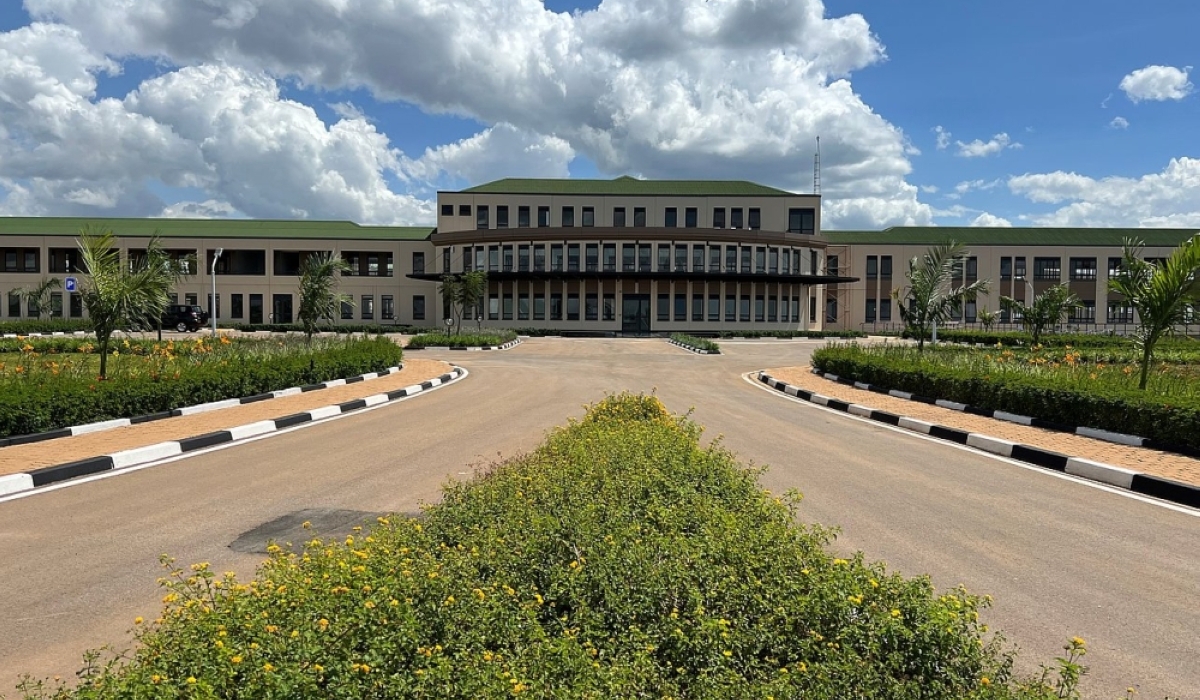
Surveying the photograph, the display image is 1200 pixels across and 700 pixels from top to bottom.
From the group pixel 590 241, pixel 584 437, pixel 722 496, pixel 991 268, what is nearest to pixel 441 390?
pixel 584 437

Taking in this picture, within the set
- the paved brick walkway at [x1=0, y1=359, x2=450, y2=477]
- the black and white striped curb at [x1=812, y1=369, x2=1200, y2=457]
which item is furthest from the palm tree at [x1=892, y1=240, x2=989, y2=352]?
the paved brick walkway at [x1=0, y1=359, x2=450, y2=477]

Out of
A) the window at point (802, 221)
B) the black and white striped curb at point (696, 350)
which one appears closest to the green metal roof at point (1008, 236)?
the window at point (802, 221)

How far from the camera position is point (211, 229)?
2318 inches

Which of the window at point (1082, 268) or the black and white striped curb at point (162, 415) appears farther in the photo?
the window at point (1082, 268)

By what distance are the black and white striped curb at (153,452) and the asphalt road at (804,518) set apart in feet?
1.60

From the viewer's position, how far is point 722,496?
495cm

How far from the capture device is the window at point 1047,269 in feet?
198

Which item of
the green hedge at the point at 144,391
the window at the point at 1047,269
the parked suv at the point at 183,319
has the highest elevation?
the window at the point at 1047,269

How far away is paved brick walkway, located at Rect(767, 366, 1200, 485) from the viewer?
847 cm

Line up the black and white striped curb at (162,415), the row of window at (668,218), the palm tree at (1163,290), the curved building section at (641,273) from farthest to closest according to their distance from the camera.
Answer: the row of window at (668,218) → the curved building section at (641,273) → the palm tree at (1163,290) → the black and white striped curb at (162,415)

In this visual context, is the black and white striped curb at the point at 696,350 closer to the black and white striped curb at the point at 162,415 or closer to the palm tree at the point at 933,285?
the palm tree at the point at 933,285

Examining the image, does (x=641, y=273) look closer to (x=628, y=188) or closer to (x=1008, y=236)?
(x=628, y=188)

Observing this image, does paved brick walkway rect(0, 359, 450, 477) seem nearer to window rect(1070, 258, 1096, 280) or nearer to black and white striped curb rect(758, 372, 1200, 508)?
black and white striped curb rect(758, 372, 1200, 508)

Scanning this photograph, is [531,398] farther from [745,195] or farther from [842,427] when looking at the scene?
[745,195]
